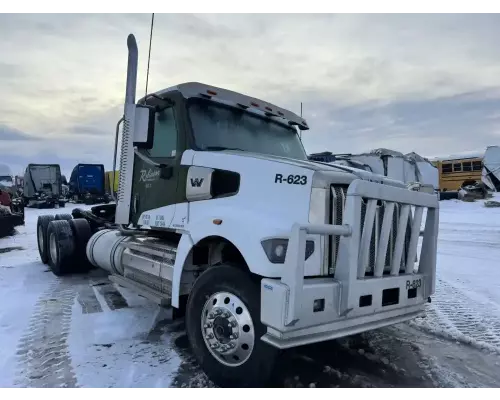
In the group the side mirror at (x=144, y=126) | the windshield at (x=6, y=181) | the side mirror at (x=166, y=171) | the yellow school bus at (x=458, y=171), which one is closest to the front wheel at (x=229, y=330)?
the side mirror at (x=166, y=171)

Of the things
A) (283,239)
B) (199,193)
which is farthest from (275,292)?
(199,193)

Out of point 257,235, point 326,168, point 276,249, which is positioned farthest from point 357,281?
point 326,168

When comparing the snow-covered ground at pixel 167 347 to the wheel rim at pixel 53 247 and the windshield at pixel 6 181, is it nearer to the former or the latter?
the wheel rim at pixel 53 247

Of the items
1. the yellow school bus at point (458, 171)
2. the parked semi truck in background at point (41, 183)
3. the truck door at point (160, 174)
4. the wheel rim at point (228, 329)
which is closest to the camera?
the wheel rim at point (228, 329)

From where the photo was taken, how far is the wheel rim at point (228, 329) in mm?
3209

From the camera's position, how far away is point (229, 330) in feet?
10.8

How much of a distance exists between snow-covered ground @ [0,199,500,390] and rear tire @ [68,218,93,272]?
0.94 metres

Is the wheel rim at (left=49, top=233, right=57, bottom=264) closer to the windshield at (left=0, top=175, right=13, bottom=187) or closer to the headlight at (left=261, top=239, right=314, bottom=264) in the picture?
the headlight at (left=261, top=239, right=314, bottom=264)

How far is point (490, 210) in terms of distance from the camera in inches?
746

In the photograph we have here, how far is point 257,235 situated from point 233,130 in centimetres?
173

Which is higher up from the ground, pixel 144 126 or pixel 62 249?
pixel 144 126

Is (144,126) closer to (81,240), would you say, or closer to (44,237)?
(81,240)

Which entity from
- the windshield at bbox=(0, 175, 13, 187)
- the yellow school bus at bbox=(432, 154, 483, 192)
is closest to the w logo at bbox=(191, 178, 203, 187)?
the yellow school bus at bbox=(432, 154, 483, 192)

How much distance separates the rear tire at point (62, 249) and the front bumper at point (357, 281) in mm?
5572
